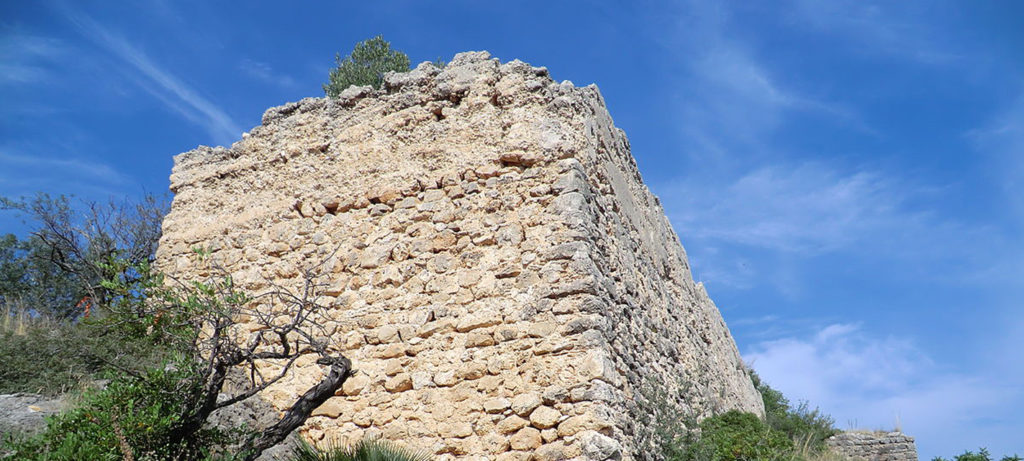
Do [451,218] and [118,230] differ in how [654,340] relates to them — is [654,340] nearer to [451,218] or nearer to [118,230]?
[451,218]

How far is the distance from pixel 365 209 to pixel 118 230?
8.79 m

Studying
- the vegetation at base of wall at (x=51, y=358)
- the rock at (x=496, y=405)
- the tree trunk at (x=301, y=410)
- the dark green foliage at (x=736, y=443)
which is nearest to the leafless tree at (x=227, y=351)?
the tree trunk at (x=301, y=410)

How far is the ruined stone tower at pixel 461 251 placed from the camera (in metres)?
6.02

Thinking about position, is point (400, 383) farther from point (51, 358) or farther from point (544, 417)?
point (51, 358)

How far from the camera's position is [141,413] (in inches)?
207

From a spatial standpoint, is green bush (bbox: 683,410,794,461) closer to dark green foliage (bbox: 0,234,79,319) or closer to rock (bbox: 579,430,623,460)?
rock (bbox: 579,430,623,460)

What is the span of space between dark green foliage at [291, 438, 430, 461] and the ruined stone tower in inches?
6.5

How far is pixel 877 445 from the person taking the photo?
13.8 meters

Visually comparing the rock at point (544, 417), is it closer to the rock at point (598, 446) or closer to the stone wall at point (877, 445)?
the rock at point (598, 446)

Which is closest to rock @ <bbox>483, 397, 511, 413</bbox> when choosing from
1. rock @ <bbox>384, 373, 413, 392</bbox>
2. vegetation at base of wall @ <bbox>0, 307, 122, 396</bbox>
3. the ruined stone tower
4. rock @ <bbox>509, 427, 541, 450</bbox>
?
the ruined stone tower

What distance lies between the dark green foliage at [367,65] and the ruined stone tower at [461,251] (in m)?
8.45

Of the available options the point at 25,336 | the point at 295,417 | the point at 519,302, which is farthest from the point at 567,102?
the point at 25,336

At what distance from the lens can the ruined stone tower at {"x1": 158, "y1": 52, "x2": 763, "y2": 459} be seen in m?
6.02

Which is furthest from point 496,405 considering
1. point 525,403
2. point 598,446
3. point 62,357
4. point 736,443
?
point 62,357
